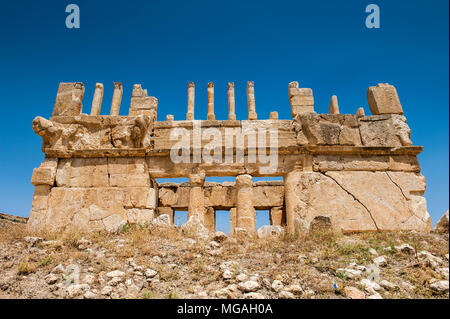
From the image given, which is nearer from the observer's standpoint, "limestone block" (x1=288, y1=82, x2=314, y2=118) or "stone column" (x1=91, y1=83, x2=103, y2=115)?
"limestone block" (x1=288, y1=82, x2=314, y2=118)

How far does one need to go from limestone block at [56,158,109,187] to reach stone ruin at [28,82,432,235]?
26mm

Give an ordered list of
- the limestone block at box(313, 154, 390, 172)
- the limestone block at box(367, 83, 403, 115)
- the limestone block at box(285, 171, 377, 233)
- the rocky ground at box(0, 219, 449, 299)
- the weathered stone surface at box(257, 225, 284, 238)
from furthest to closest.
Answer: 1. the limestone block at box(367, 83, 403, 115)
2. the limestone block at box(313, 154, 390, 172)
3. the limestone block at box(285, 171, 377, 233)
4. the weathered stone surface at box(257, 225, 284, 238)
5. the rocky ground at box(0, 219, 449, 299)

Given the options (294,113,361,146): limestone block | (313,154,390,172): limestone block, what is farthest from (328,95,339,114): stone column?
(313,154,390,172): limestone block

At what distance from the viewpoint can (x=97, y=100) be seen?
Result: 8.80m

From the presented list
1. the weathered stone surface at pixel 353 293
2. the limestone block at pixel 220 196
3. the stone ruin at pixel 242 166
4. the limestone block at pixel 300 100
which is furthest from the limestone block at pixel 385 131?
the limestone block at pixel 220 196

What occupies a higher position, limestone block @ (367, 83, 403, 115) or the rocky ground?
limestone block @ (367, 83, 403, 115)

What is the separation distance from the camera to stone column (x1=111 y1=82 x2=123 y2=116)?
8.72 metres

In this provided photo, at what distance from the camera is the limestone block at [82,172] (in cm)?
782

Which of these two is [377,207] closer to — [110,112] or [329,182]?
[329,182]

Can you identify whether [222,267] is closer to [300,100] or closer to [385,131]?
[300,100]

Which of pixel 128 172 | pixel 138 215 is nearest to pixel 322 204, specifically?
pixel 138 215

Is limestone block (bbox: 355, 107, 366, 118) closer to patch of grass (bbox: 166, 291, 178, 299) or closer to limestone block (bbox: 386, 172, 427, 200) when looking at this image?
limestone block (bbox: 386, 172, 427, 200)

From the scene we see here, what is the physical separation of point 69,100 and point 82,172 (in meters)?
2.20

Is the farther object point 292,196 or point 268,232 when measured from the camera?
point 292,196
